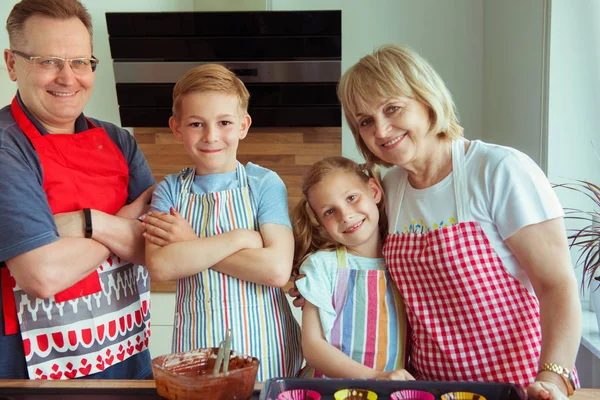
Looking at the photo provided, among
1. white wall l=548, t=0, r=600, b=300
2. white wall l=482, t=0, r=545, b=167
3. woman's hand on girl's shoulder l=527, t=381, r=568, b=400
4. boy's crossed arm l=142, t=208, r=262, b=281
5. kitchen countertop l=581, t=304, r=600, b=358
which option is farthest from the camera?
white wall l=482, t=0, r=545, b=167

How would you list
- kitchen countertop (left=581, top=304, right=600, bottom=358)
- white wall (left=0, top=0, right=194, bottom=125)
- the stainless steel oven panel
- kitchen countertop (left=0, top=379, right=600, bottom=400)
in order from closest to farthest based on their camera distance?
kitchen countertop (left=0, top=379, right=600, bottom=400), kitchen countertop (left=581, top=304, right=600, bottom=358), the stainless steel oven panel, white wall (left=0, top=0, right=194, bottom=125)

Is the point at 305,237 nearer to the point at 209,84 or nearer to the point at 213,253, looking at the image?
the point at 213,253

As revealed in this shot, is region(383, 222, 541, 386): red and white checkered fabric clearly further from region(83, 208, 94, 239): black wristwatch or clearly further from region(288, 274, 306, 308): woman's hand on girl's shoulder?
region(83, 208, 94, 239): black wristwatch

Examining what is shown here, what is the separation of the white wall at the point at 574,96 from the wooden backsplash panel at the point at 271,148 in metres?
1.51

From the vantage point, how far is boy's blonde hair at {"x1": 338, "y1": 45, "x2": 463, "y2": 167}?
4.08ft

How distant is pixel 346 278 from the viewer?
134cm

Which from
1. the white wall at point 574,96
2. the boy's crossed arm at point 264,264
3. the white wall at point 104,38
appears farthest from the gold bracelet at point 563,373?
the white wall at point 104,38

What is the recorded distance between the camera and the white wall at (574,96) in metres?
2.39

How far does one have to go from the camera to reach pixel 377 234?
54.8 inches

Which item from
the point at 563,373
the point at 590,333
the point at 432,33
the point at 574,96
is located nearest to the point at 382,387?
the point at 563,373

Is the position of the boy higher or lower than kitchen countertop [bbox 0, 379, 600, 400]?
higher

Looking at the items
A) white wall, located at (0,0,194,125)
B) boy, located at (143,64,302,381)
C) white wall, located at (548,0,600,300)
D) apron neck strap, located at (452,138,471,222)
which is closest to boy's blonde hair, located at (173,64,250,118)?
boy, located at (143,64,302,381)

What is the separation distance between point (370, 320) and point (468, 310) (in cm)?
21

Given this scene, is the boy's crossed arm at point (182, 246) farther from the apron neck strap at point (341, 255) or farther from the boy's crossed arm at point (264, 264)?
the apron neck strap at point (341, 255)
